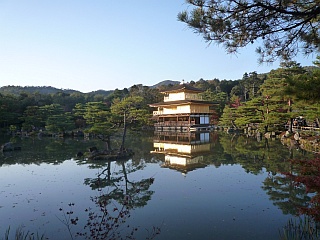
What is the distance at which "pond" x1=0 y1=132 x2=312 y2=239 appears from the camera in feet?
14.1

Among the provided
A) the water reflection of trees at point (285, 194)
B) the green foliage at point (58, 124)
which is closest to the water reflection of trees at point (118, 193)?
the water reflection of trees at point (285, 194)

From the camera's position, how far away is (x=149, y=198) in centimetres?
601

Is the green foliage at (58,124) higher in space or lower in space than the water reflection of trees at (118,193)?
higher

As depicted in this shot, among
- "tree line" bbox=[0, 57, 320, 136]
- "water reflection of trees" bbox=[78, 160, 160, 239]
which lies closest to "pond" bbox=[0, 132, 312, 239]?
"water reflection of trees" bbox=[78, 160, 160, 239]

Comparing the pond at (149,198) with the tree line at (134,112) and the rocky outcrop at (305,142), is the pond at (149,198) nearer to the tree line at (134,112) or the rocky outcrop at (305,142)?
the rocky outcrop at (305,142)

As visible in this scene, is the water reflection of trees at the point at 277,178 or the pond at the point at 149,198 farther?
the water reflection of trees at the point at 277,178

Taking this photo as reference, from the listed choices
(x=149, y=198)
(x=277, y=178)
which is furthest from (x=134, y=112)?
(x=277, y=178)

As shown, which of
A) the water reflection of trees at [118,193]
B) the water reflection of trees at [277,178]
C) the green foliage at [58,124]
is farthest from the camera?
the green foliage at [58,124]

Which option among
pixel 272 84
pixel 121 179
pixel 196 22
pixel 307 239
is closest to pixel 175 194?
pixel 121 179

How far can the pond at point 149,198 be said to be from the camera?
430 cm

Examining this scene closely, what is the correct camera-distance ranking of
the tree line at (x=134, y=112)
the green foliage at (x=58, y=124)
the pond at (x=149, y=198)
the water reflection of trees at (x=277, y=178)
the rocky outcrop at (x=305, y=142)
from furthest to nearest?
1. the green foliage at (x=58, y=124)
2. the tree line at (x=134, y=112)
3. the rocky outcrop at (x=305, y=142)
4. the water reflection of trees at (x=277, y=178)
5. the pond at (x=149, y=198)

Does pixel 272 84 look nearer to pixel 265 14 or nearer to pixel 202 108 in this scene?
pixel 202 108

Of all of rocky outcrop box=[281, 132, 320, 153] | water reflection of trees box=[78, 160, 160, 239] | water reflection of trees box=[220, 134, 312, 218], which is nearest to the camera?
water reflection of trees box=[78, 160, 160, 239]

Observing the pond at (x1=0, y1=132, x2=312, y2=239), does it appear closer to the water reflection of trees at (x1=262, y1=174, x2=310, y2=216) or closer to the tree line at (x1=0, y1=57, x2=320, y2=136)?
the water reflection of trees at (x1=262, y1=174, x2=310, y2=216)
